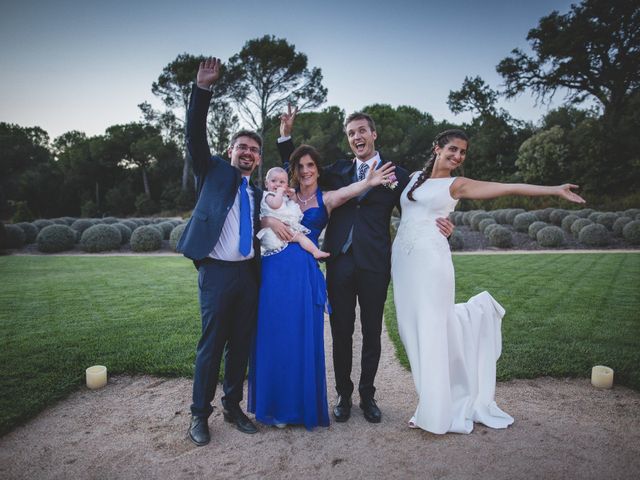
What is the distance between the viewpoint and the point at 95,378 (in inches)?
140

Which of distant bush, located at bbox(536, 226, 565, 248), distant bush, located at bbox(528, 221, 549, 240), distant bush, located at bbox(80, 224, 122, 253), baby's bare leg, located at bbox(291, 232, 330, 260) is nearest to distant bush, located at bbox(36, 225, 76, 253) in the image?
distant bush, located at bbox(80, 224, 122, 253)

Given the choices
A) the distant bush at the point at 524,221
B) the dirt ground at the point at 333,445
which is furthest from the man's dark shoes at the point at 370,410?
the distant bush at the point at 524,221

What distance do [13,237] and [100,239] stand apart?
2.98m

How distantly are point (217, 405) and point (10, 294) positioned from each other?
5.95 metres

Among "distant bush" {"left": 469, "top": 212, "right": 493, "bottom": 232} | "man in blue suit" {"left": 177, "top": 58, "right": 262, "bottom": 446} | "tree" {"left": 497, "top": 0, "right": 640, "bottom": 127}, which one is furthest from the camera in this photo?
"tree" {"left": 497, "top": 0, "right": 640, "bottom": 127}

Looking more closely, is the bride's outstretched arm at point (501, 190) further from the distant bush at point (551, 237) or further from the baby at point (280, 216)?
the distant bush at point (551, 237)

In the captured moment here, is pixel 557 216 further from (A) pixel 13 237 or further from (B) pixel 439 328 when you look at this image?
(A) pixel 13 237

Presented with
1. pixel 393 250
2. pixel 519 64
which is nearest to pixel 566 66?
pixel 519 64

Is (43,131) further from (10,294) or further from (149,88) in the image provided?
(10,294)

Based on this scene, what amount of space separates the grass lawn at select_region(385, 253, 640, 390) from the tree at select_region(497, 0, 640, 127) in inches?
848

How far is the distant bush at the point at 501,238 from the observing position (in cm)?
1360

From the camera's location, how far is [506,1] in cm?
1239

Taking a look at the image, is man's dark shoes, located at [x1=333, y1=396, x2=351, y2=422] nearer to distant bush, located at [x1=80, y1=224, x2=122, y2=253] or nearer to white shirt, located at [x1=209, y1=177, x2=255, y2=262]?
white shirt, located at [x1=209, y1=177, x2=255, y2=262]

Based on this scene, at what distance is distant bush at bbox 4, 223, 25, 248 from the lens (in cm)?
1266
